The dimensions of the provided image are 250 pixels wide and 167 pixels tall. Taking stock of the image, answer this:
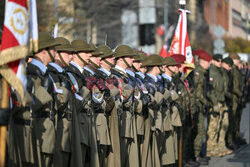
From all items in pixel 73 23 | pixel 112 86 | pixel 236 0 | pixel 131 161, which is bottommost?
pixel 131 161

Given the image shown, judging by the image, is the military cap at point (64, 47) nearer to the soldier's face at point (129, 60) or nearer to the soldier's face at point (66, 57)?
the soldier's face at point (66, 57)

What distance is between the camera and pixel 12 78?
5.30 m

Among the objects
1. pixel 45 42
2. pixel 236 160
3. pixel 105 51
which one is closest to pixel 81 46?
pixel 105 51

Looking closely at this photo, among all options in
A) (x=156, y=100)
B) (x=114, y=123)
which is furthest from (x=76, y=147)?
(x=156, y=100)

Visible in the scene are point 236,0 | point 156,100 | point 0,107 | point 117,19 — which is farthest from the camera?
point 236,0

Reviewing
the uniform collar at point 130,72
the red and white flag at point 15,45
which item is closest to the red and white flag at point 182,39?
the uniform collar at point 130,72

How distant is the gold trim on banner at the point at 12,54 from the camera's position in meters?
5.29

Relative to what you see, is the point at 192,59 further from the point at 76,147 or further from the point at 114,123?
the point at 76,147

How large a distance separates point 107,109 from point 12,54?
2.89 metres

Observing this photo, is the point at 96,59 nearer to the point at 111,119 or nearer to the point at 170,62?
the point at 111,119

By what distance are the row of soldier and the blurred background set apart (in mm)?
790

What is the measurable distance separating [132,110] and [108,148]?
72 cm

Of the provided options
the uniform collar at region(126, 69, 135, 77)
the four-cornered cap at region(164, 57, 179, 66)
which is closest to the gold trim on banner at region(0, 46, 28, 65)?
the uniform collar at region(126, 69, 135, 77)

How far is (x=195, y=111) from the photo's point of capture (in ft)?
41.4
